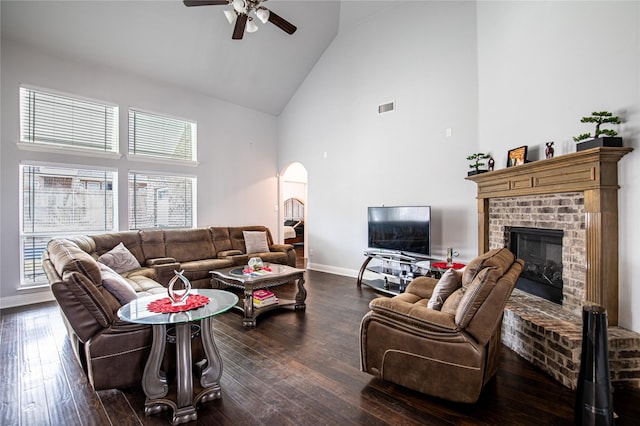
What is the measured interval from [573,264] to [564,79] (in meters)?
1.79

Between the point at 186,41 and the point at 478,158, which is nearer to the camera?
the point at 478,158

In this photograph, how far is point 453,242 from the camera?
4844 millimetres

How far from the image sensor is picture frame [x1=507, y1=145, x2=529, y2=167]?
134 inches

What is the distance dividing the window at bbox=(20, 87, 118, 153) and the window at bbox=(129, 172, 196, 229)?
2.51ft

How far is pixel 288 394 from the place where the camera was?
2.26 metres

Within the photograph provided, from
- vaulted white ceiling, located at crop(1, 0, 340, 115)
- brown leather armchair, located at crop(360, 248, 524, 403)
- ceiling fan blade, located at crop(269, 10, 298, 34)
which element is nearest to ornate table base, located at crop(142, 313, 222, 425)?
brown leather armchair, located at crop(360, 248, 524, 403)

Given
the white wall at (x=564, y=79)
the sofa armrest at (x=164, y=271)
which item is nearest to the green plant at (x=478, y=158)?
the white wall at (x=564, y=79)

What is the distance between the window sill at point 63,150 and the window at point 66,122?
0.03m

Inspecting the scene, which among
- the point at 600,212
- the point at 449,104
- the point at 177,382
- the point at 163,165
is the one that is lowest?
the point at 177,382

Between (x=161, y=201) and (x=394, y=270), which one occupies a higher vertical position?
(x=161, y=201)

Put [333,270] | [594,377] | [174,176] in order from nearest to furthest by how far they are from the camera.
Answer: [594,377], [174,176], [333,270]

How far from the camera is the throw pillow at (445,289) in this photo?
2414mm

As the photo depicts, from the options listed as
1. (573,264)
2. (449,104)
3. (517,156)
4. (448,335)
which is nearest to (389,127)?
(449,104)

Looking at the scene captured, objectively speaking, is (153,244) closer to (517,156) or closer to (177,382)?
(177,382)
